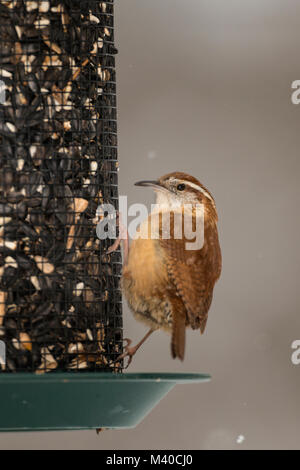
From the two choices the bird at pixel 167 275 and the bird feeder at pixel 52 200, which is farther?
the bird at pixel 167 275

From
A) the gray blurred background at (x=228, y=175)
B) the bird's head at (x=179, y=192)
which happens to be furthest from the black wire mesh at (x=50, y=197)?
the gray blurred background at (x=228, y=175)

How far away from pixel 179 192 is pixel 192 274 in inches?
21.6

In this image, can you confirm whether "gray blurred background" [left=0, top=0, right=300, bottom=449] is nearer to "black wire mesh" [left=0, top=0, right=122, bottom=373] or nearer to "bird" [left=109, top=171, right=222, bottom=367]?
"bird" [left=109, top=171, right=222, bottom=367]

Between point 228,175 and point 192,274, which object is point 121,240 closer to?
point 192,274

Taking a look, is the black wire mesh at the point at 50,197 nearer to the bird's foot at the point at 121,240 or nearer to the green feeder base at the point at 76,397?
the bird's foot at the point at 121,240

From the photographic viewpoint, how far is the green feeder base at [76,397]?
370 cm

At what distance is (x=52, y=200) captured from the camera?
4.32 m

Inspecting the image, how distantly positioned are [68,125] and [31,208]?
16.2 inches

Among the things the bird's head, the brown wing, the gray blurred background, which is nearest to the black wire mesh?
the brown wing

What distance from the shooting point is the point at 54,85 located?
4.36 m

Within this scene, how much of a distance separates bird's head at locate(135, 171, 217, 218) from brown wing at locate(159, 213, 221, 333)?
11.0 inches

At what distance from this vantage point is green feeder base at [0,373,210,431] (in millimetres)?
3701

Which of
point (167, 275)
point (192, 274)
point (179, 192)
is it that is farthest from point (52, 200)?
point (179, 192)

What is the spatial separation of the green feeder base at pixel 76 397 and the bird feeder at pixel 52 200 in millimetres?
104
